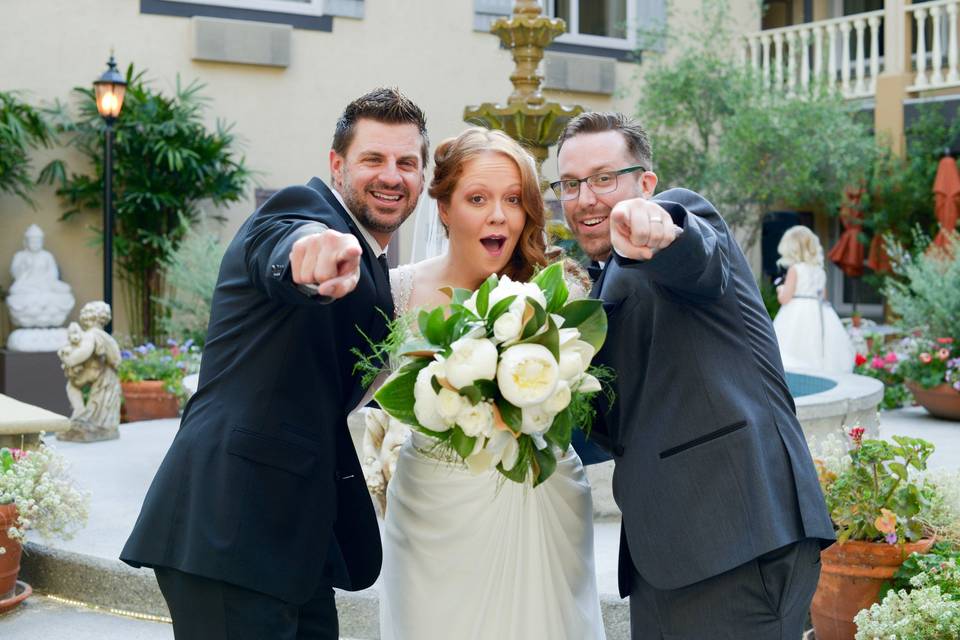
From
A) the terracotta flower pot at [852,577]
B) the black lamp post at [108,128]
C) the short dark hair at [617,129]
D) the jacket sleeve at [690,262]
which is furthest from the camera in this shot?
the black lamp post at [108,128]


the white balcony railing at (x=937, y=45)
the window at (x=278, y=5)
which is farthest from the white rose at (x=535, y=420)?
the white balcony railing at (x=937, y=45)

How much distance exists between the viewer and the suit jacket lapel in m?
2.56

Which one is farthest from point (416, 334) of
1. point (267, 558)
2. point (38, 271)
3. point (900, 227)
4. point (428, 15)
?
point (900, 227)

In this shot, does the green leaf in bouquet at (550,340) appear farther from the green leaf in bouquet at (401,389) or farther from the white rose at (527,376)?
the green leaf in bouquet at (401,389)

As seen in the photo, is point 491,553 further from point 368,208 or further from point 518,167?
point 518,167

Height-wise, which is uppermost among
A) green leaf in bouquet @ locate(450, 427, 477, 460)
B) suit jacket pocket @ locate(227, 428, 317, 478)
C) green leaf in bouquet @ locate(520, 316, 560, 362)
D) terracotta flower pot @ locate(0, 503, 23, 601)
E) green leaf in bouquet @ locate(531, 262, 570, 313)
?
green leaf in bouquet @ locate(531, 262, 570, 313)

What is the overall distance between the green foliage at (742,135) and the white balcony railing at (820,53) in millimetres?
781

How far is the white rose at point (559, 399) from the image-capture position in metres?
2.00

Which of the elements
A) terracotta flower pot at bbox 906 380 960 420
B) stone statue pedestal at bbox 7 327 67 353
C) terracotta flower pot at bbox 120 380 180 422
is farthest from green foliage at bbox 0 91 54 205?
terracotta flower pot at bbox 906 380 960 420

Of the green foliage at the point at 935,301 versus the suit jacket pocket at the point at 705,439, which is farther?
the green foliage at the point at 935,301

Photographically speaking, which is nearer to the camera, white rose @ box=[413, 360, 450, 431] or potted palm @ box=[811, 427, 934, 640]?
white rose @ box=[413, 360, 450, 431]

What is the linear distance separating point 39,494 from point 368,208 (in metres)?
2.73

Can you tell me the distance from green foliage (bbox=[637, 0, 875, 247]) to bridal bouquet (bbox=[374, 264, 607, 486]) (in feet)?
38.4

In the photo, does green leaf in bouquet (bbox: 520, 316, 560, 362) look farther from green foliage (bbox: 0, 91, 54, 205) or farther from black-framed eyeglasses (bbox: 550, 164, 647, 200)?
green foliage (bbox: 0, 91, 54, 205)
